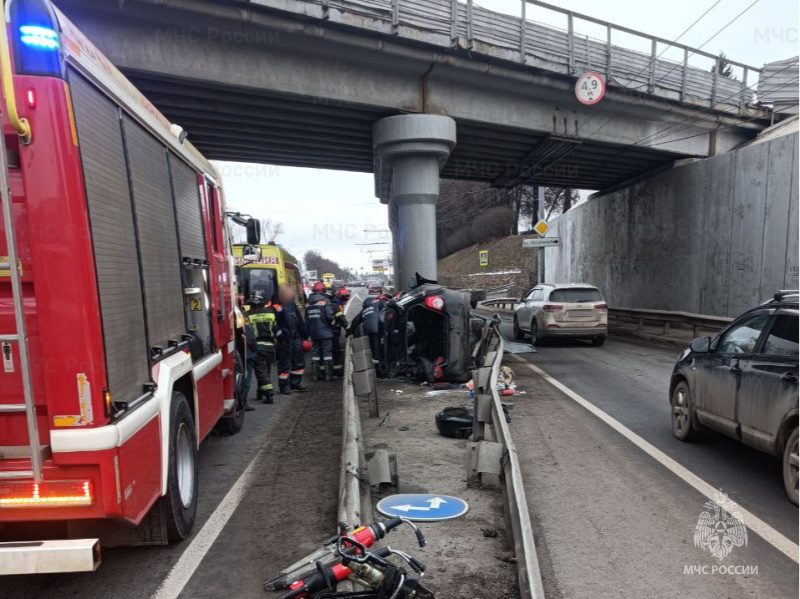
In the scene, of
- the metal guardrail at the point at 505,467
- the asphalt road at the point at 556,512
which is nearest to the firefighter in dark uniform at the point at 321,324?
the asphalt road at the point at 556,512

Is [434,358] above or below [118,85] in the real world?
below

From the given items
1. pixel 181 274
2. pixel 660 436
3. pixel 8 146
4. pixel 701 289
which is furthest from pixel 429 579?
pixel 701 289

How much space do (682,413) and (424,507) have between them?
3601 mm

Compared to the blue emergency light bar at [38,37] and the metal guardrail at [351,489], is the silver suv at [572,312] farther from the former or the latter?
the blue emergency light bar at [38,37]

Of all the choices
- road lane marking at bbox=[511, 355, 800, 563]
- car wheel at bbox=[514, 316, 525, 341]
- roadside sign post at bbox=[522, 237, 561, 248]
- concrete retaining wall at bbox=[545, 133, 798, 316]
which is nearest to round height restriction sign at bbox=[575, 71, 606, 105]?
concrete retaining wall at bbox=[545, 133, 798, 316]

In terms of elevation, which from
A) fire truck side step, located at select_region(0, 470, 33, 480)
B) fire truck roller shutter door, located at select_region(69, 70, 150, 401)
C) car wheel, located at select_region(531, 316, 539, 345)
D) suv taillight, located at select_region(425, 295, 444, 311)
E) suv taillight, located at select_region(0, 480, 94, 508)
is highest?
fire truck roller shutter door, located at select_region(69, 70, 150, 401)

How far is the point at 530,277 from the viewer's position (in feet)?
162

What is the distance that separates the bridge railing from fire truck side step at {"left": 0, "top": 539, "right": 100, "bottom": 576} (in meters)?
11.4

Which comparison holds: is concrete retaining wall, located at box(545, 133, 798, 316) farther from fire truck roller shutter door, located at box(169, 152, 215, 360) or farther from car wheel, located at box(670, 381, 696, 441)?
fire truck roller shutter door, located at box(169, 152, 215, 360)

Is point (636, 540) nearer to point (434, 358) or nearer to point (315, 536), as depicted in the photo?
point (315, 536)

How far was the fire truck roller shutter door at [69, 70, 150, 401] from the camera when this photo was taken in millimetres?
2973

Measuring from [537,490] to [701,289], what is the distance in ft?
48.7

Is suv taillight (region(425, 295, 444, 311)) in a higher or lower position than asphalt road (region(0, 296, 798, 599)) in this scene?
higher

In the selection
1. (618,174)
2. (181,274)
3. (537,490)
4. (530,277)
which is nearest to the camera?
(181,274)
